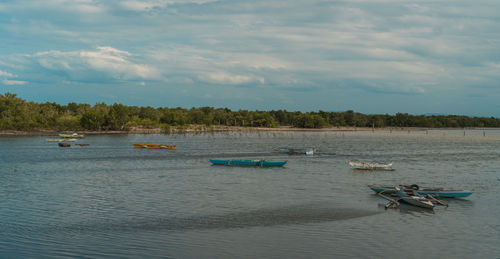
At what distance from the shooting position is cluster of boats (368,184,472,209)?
23844 millimetres

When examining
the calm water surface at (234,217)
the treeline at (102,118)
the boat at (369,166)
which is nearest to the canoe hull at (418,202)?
the calm water surface at (234,217)

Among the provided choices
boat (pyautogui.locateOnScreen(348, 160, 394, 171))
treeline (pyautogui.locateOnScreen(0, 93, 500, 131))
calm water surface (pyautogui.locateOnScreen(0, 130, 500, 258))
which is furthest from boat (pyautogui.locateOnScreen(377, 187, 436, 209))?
treeline (pyautogui.locateOnScreen(0, 93, 500, 131))

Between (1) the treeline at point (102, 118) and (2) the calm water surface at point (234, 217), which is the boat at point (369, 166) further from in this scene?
(1) the treeline at point (102, 118)

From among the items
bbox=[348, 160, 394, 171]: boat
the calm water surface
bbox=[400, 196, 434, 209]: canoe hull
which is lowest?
the calm water surface

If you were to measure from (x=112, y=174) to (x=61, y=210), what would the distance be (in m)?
16.3

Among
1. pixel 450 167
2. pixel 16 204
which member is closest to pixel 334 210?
pixel 16 204

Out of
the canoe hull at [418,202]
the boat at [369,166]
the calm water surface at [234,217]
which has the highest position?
the boat at [369,166]

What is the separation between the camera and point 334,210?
23344 mm

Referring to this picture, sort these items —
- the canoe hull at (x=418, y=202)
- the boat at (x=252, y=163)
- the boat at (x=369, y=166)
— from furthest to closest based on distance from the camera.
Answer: the boat at (x=252, y=163), the boat at (x=369, y=166), the canoe hull at (x=418, y=202)

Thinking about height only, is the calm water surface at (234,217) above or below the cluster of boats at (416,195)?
below

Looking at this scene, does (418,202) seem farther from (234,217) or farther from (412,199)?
(234,217)

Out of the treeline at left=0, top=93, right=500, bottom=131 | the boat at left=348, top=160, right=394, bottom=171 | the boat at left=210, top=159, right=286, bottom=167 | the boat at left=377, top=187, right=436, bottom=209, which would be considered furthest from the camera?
the treeline at left=0, top=93, right=500, bottom=131

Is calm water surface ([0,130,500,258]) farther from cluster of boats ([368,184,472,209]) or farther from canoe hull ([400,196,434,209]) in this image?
cluster of boats ([368,184,472,209])

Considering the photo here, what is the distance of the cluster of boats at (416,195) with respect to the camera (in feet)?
78.2
